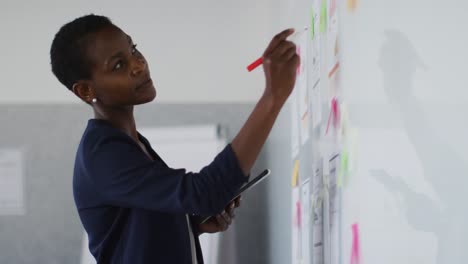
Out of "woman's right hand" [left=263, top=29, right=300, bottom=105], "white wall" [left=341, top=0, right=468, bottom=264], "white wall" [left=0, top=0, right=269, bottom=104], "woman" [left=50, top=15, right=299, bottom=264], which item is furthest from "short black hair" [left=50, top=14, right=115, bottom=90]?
"white wall" [left=0, top=0, right=269, bottom=104]

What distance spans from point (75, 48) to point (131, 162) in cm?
25

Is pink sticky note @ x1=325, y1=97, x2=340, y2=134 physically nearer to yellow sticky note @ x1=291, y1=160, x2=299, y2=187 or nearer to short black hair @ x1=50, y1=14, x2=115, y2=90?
short black hair @ x1=50, y1=14, x2=115, y2=90

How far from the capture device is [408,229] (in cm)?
63

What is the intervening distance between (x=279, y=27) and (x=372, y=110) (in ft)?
4.71

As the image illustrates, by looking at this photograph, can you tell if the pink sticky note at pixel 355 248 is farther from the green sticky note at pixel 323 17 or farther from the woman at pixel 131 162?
the green sticky note at pixel 323 17

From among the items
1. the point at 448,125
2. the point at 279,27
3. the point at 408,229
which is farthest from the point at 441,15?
the point at 279,27

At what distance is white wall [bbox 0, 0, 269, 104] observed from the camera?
2.72 meters

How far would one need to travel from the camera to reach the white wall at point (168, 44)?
8.93 ft

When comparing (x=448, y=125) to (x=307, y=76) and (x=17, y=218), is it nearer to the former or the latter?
(x=307, y=76)

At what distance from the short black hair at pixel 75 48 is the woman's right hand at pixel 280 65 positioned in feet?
1.06

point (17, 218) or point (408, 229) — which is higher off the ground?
point (408, 229)

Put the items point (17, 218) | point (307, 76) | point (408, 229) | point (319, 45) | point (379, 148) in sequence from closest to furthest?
point (408, 229) < point (379, 148) < point (319, 45) < point (307, 76) < point (17, 218)

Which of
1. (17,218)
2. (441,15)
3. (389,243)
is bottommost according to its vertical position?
(17,218)

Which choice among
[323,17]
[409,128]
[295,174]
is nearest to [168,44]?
[295,174]
